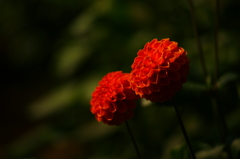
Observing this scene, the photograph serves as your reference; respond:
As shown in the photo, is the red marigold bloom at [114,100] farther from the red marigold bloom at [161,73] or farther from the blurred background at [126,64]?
the blurred background at [126,64]

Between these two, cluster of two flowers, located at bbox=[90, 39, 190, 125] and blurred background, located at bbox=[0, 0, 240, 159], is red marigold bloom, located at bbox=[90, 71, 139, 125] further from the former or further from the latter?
blurred background, located at bbox=[0, 0, 240, 159]

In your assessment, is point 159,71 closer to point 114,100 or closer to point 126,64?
point 114,100

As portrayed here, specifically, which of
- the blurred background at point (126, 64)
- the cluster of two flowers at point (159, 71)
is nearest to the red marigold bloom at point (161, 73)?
the cluster of two flowers at point (159, 71)

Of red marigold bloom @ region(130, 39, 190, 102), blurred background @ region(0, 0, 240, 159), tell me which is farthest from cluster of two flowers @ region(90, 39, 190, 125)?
blurred background @ region(0, 0, 240, 159)

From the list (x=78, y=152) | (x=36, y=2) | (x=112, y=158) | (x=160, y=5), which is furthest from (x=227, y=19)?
(x=78, y=152)

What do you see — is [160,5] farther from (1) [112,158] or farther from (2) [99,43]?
(1) [112,158]
